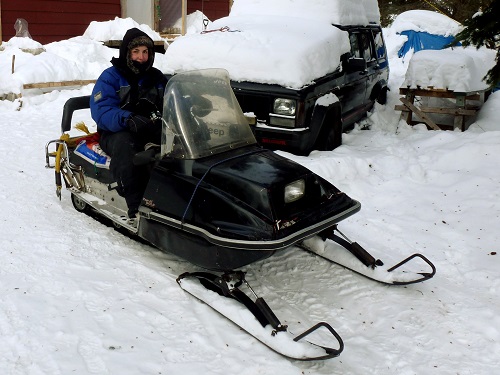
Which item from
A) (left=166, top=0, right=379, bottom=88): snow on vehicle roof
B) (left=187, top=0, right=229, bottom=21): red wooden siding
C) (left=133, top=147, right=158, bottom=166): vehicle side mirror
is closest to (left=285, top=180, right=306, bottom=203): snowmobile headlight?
(left=133, top=147, right=158, bottom=166): vehicle side mirror

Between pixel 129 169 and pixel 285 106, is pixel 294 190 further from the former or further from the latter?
pixel 285 106

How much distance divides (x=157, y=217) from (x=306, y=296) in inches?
50.5

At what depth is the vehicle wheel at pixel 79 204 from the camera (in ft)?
17.6

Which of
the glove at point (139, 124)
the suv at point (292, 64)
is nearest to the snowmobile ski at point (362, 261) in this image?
the glove at point (139, 124)

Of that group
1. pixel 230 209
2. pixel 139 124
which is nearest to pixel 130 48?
pixel 139 124

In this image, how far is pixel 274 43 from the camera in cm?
689

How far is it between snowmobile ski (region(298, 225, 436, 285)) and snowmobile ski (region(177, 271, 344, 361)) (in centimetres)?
80

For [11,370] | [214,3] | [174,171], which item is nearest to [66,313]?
[11,370]

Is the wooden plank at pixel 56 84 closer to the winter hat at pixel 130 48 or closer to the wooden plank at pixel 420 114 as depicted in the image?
the winter hat at pixel 130 48

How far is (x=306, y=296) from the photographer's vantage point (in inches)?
160

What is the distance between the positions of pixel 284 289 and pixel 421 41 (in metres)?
17.1

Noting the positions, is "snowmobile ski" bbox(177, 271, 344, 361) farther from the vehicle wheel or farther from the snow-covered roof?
the snow-covered roof

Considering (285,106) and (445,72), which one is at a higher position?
(445,72)

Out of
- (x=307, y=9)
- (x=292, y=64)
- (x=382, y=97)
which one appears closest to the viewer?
(x=292, y=64)
